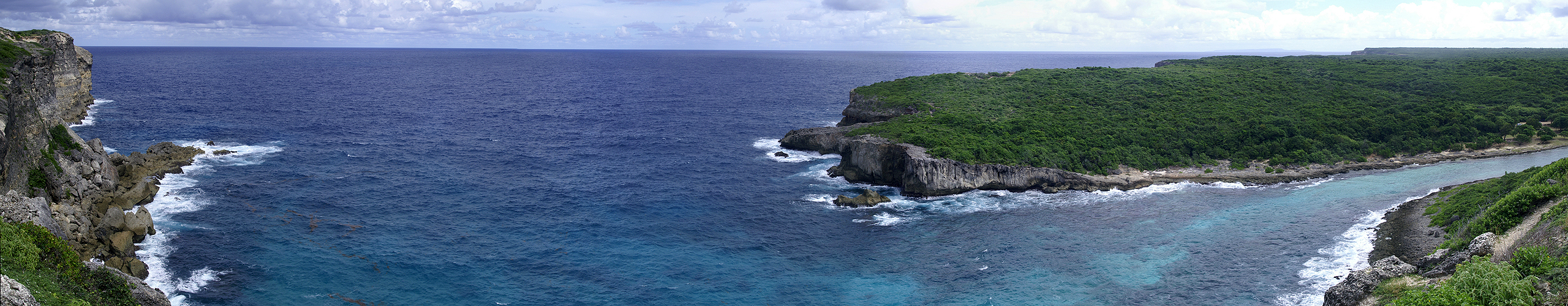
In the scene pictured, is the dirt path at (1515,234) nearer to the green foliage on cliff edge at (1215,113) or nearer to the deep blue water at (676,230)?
the deep blue water at (676,230)

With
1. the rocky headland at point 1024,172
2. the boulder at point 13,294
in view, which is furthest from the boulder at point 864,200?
the boulder at point 13,294

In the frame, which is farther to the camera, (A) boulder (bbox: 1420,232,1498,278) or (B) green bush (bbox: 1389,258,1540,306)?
(A) boulder (bbox: 1420,232,1498,278)

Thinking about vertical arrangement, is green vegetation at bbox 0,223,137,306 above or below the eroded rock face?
below

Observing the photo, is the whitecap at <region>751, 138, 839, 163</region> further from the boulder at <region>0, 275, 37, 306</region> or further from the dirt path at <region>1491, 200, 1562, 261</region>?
the boulder at <region>0, 275, 37, 306</region>

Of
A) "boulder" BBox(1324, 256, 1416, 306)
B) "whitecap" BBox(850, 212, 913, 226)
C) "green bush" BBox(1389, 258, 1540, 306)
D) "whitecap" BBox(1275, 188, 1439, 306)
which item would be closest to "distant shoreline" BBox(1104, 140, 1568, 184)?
"whitecap" BBox(1275, 188, 1439, 306)

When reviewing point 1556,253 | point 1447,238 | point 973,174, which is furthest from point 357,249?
point 1447,238

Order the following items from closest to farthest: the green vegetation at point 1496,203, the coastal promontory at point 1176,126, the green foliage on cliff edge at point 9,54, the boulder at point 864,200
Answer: the green vegetation at point 1496,203 → the green foliage on cliff edge at point 9,54 → the boulder at point 864,200 → the coastal promontory at point 1176,126
